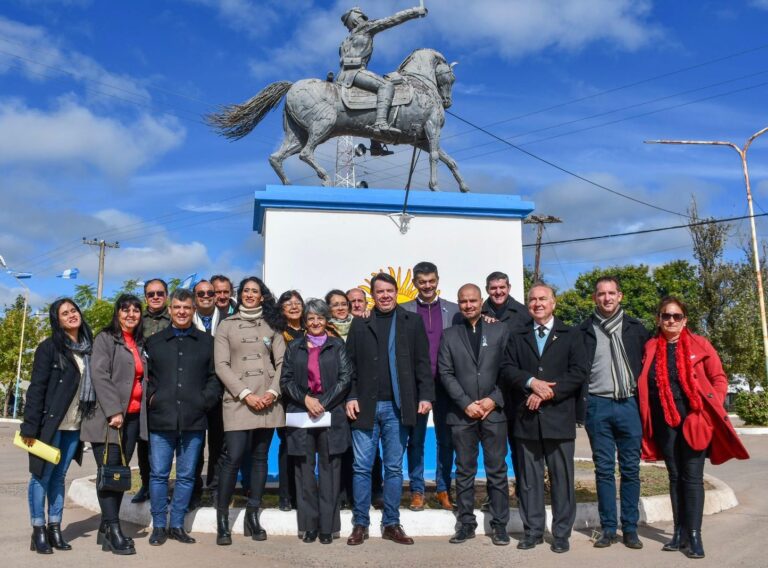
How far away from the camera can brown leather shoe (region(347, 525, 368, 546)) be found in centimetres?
471

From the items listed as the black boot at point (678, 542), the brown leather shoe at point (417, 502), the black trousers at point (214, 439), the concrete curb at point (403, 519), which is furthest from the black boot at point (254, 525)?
the black boot at point (678, 542)

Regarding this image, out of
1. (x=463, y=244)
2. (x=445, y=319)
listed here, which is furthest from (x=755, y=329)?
(x=445, y=319)

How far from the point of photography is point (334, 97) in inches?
316

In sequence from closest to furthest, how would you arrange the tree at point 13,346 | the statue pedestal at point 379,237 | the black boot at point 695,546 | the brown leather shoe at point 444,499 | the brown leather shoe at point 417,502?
the black boot at point 695,546 < the brown leather shoe at point 417,502 < the brown leather shoe at point 444,499 < the statue pedestal at point 379,237 < the tree at point 13,346

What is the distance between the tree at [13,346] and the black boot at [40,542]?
28728mm

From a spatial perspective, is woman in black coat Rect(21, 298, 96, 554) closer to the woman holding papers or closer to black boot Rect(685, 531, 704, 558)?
the woman holding papers

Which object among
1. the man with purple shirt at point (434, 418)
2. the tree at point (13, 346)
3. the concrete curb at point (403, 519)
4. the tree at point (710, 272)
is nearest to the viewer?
the concrete curb at point (403, 519)

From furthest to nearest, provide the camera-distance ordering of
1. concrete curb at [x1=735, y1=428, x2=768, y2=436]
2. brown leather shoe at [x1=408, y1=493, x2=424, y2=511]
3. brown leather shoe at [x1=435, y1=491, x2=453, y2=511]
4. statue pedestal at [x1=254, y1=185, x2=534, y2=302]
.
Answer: concrete curb at [x1=735, y1=428, x2=768, y2=436] < statue pedestal at [x1=254, y1=185, x2=534, y2=302] < brown leather shoe at [x1=435, y1=491, x2=453, y2=511] < brown leather shoe at [x1=408, y1=493, x2=424, y2=511]

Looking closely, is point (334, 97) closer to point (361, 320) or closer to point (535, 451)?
point (361, 320)

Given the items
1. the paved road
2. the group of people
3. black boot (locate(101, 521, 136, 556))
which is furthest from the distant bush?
black boot (locate(101, 521, 136, 556))

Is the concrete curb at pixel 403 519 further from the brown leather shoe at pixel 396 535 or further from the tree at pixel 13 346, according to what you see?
the tree at pixel 13 346

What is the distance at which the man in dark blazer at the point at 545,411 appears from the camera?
15.3 ft

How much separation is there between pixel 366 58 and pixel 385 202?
193cm

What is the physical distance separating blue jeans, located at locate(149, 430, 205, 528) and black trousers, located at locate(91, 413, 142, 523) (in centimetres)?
16
